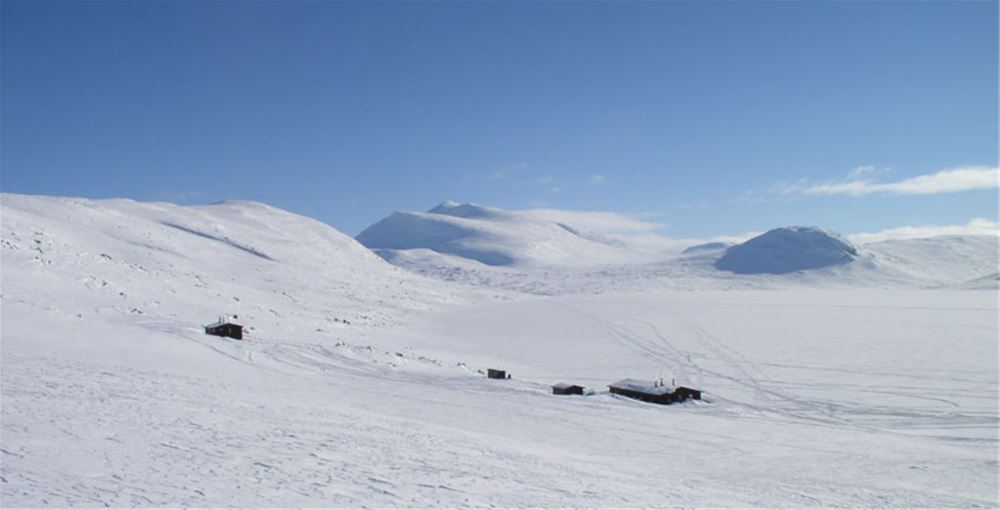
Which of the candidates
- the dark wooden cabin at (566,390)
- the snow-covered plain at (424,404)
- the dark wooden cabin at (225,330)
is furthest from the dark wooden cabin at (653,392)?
the dark wooden cabin at (225,330)

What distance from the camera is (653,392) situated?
98.4ft

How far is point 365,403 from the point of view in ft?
76.9

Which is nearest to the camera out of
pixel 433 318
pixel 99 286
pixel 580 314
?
pixel 99 286

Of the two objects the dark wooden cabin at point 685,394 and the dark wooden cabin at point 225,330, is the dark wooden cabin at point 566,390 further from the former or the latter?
the dark wooden cabin at point 225,330

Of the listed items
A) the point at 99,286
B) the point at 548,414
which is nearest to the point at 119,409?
the point at 548,414

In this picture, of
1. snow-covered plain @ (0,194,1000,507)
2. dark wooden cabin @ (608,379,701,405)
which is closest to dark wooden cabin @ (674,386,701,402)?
dark wooden cabin @ (608,379,701,405)

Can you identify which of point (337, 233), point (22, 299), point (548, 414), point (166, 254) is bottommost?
point (548, 414)

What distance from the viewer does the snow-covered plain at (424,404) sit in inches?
454

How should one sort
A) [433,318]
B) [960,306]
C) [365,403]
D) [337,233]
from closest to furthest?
[365,403], [433,318], [960,306], [337,233]

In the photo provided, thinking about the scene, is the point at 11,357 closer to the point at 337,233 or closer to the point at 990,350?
the point at 990,350

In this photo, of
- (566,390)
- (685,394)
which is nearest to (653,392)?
(685,394)

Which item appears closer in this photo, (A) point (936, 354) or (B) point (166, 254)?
(A) point (936, 354)

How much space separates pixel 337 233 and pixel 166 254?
7846cm

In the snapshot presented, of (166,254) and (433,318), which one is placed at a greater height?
(166,254)
